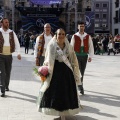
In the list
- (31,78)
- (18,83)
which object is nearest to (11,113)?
(18,83)

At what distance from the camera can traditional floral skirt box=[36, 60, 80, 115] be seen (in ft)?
18.5

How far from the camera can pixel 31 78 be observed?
1085cm

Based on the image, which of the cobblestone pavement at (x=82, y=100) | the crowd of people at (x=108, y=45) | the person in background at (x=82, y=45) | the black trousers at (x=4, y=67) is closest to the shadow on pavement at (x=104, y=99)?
the cobblestone pavement at (x=82, y=100)

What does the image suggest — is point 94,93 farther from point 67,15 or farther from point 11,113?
point 67,15

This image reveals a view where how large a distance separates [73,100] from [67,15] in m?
47.3

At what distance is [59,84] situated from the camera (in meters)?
5.71

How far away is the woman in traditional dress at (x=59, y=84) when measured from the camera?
5.65 meters

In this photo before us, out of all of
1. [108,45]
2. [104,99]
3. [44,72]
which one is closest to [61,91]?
[44,72]

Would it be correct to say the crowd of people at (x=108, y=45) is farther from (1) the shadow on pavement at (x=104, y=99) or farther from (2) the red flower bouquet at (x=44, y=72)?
(2) the red flower bouquet at (x=44, y=72)

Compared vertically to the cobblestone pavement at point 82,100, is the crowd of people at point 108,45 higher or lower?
higher

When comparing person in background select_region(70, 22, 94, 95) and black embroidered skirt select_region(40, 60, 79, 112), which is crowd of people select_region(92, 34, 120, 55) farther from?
black embroidered skirt select_region(40, 60, 79, 112)

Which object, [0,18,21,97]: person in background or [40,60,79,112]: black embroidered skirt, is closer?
[40,60,79,112]: black embroidered skirt

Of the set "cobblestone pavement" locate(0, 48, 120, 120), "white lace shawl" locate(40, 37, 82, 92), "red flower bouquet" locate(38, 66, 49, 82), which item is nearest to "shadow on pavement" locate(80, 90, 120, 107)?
"cobblestone pavement" locate(0, 48, 120, 120)

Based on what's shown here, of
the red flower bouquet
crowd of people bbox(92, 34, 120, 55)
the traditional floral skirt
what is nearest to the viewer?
the traditional floral skirt
